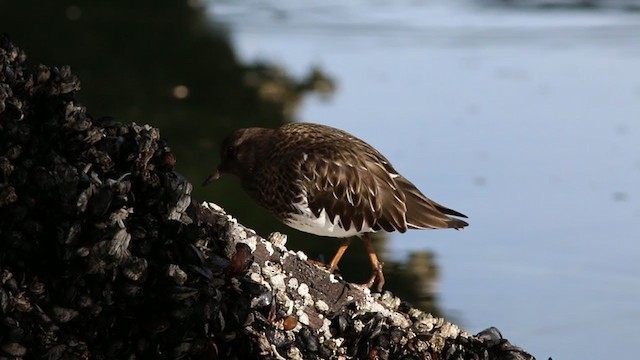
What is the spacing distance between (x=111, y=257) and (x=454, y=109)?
5.22 meters

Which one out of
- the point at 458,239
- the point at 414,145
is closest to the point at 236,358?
the point at 458,239

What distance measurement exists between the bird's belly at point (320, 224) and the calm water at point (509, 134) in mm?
955

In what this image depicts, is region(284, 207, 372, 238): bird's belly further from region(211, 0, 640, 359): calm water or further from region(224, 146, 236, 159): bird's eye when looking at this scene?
region(211, 0, 640, 359): calm water

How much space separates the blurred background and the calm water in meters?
0.01

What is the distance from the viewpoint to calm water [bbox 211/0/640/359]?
510cm

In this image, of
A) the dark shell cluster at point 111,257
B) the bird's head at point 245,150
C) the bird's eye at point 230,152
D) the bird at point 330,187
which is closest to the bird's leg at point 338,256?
the bird at point 330,187

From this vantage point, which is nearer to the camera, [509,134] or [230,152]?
[230,152]

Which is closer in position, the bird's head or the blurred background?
the bird's head

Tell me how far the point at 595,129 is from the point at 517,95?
83 cm

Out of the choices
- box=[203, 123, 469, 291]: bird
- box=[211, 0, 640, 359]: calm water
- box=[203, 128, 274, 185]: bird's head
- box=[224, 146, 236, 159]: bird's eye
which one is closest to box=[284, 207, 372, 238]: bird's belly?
box=[203, 123, 469, 291]: bird

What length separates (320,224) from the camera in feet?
13.0

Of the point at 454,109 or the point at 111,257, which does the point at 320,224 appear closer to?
the point at 111,257

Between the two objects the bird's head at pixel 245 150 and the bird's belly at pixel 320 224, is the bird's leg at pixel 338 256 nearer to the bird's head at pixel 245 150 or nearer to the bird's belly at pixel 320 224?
the bird's belly at pixel 320 224

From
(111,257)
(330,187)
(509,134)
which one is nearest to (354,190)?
(330,187)
